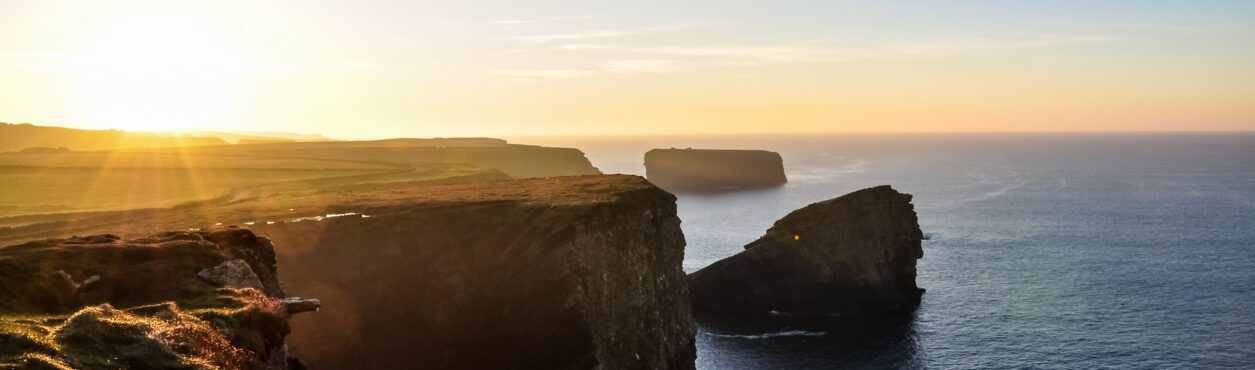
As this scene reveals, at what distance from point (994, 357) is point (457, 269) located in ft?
144

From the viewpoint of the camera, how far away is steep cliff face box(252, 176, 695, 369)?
5194 cm

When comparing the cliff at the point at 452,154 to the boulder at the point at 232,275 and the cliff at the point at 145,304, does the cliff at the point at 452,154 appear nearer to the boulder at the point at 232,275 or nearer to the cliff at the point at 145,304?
the cliff at the point at 145,304

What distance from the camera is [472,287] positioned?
54250mm

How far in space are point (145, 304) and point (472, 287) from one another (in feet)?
89.2

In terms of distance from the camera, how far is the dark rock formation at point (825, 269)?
91000 mm

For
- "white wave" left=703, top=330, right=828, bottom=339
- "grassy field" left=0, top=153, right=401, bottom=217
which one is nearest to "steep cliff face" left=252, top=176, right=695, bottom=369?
"white wave" left=703, top=330, right=828, bottom=339

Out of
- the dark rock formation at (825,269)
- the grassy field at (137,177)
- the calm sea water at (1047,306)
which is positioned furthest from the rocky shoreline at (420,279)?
the dark rock formation at (825,269)

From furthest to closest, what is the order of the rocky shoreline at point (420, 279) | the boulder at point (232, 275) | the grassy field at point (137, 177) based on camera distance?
the grassy field at point (137, 177), the boulder at point (232, 275), the rocky shoreline at point (420, 279)

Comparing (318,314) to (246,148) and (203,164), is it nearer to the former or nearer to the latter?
(203,164)

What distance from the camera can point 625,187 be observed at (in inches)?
2744

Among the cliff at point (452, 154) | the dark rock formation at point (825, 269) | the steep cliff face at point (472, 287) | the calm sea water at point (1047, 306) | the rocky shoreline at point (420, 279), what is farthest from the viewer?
the cliff at point (452, 154)

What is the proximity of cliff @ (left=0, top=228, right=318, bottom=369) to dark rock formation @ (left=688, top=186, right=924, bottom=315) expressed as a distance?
62924 mm

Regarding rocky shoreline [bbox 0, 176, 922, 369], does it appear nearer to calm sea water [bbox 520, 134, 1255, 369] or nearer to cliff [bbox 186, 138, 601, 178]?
calm sea water [bbox 520, 134, 1255, 369]

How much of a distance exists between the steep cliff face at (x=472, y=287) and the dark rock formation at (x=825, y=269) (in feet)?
110
